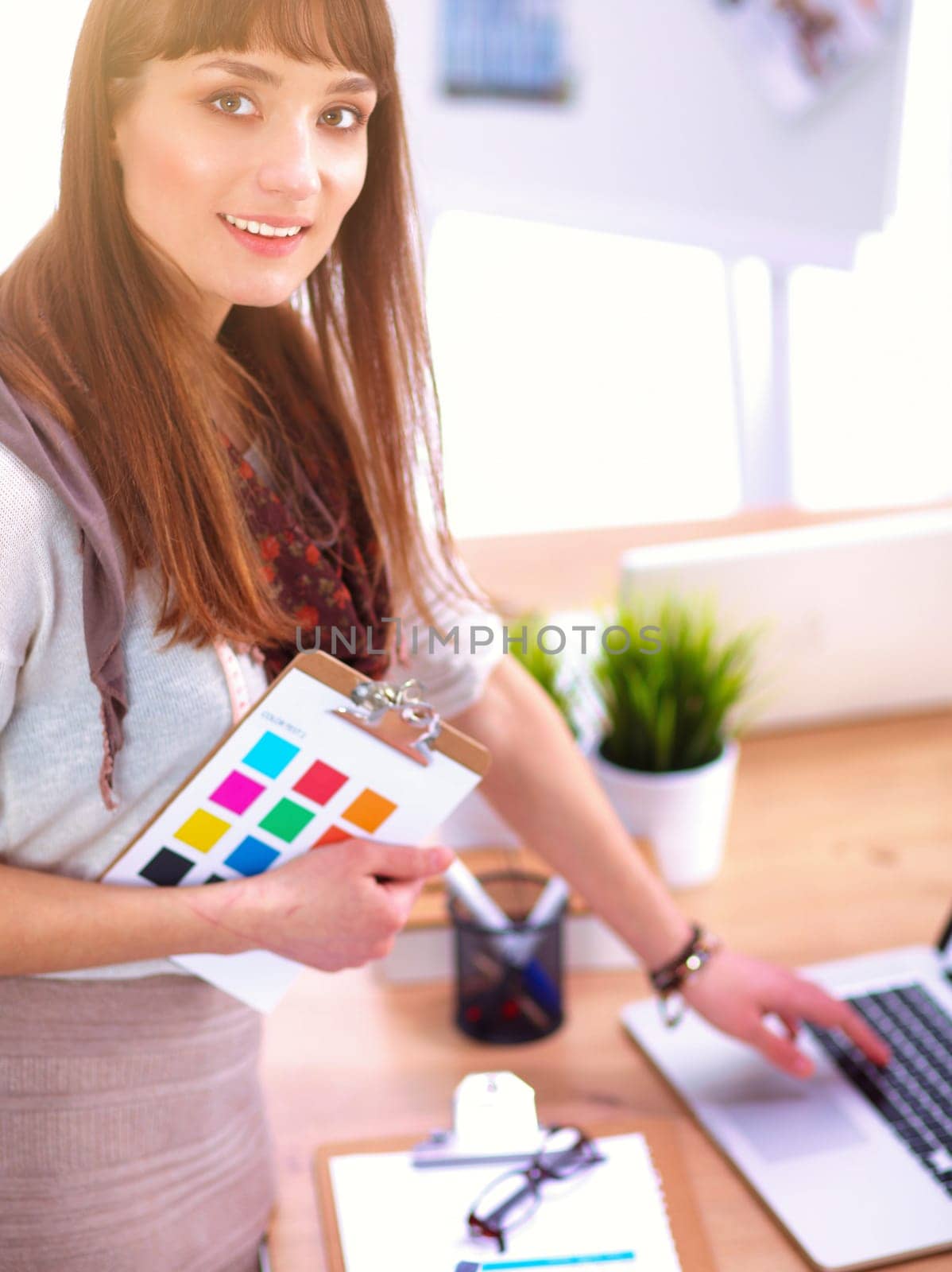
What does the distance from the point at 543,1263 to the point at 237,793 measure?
32 centimetres

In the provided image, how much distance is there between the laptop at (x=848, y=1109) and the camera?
0.86m

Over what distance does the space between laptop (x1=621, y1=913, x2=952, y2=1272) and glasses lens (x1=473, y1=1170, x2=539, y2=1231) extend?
0.15 meters

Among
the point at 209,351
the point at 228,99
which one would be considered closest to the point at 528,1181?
the point at 209,351

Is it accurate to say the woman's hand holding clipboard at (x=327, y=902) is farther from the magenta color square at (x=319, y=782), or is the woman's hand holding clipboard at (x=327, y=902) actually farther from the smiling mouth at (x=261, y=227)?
the smiling mouth at (x=261, y=227)

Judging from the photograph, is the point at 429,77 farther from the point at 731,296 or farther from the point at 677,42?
the point at 731,296

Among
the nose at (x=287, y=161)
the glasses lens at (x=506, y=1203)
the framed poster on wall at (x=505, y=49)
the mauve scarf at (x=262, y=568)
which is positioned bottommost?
the glasses lens at (x=506, y=1203)

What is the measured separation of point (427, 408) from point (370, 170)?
0.16 metres

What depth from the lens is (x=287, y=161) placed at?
73 centimetres

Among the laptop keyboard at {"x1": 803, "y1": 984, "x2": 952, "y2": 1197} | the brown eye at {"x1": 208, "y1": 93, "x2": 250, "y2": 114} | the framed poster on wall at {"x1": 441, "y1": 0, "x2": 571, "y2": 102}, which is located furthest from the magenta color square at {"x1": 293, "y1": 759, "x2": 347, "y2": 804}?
the framed poster on wall at {"x1": 441, "y1": 0, "x2": 571, "y2": 102}

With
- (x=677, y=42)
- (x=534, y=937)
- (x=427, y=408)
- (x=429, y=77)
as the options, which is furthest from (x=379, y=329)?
(x=677, y=42)

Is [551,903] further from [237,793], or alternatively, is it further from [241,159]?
[241,159]

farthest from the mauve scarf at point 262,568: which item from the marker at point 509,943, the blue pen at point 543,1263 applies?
the blue pen at point 543,1263

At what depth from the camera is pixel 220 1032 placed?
2.92 ft

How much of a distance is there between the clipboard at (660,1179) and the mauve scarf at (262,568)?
30 cm
